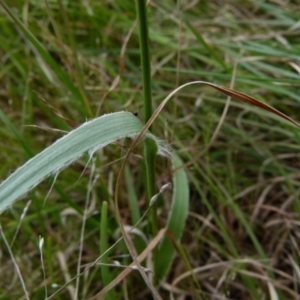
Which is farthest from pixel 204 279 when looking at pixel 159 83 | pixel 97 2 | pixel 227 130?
pixel 97 2

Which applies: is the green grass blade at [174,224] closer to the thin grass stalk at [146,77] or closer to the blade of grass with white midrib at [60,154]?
the thin grass stalk at [146,77]

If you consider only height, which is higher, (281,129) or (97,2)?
(97,2)

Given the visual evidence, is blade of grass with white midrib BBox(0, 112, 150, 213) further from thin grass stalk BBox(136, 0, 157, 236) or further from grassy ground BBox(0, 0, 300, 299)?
grassy ground BBox(0, 0, 300, 299)

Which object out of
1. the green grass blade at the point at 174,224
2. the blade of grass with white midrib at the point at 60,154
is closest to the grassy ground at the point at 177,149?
the green grass blade at the point at 174,224

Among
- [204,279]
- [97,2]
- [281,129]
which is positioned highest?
[97,2]

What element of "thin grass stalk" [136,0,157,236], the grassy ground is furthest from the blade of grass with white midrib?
the grassy ground

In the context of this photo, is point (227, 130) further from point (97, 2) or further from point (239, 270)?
point (97, 2)

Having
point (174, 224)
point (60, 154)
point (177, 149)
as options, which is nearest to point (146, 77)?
point (60, 154)
